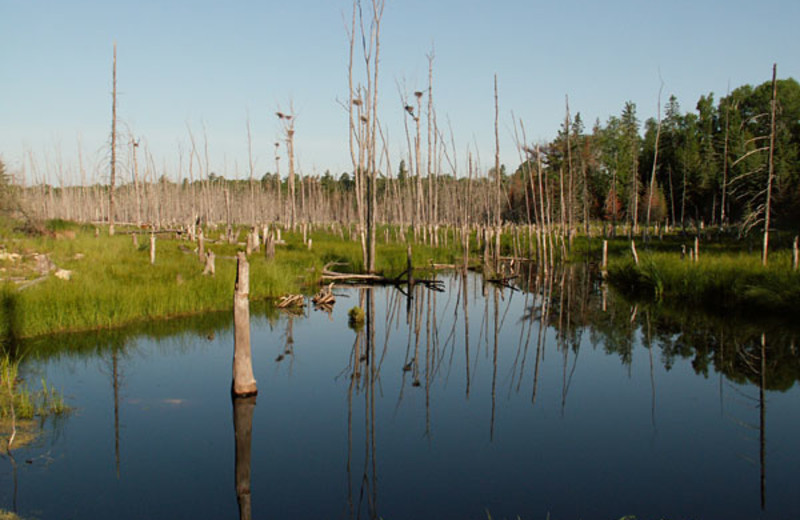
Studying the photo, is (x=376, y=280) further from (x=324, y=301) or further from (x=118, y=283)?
(x=118, y=283)

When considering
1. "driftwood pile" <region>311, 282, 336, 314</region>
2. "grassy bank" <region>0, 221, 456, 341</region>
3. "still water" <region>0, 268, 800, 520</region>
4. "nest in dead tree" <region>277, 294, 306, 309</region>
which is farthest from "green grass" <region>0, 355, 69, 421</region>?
"driftwood pile" <region>311, 282, 336, 314</region>

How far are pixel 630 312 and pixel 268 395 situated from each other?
34.4 ft

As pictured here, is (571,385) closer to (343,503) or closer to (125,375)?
(343,503)

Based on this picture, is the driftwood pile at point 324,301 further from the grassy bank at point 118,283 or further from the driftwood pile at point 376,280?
the driftwood pile at point 376,280

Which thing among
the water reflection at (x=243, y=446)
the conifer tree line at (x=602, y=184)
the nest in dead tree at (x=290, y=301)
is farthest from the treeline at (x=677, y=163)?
the water reflection at (x=243, y=446)

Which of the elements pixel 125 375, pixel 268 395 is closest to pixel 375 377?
pixel 268 395

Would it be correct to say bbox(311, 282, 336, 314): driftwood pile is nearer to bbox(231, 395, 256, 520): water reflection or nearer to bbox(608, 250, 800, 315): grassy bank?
bbox(231, 395, 256, 520): water reflection

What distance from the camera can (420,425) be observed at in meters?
7.74

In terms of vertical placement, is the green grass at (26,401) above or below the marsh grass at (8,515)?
above

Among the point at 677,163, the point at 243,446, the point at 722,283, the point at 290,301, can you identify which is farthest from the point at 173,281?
the point at 677,163

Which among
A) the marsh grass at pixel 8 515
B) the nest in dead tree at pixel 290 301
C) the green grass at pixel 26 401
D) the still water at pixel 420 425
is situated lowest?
the still water at pixel 420 425

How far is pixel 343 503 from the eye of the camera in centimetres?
564

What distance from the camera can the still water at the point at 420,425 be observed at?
5.67 meters

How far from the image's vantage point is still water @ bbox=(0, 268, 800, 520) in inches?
223
